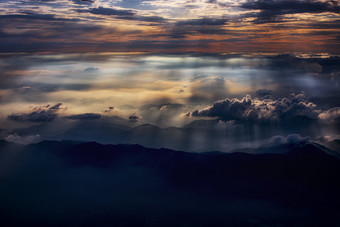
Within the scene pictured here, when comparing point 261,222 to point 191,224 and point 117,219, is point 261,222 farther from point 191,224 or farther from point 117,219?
point 117,219

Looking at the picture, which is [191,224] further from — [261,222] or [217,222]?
[261,222]

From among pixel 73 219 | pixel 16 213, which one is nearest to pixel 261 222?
pixel 73 219

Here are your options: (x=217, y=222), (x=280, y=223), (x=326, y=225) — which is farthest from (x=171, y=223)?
(x=326, y=225)

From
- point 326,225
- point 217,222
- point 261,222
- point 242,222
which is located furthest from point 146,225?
point 326,225

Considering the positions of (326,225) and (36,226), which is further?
(326,225)

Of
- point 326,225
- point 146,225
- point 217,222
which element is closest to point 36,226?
point 146,225

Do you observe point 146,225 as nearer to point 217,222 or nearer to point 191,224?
point 191,224

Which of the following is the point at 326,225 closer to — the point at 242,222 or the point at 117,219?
the point at 242,222
